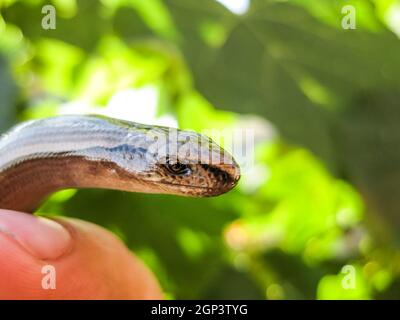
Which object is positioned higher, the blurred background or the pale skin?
the blurred background

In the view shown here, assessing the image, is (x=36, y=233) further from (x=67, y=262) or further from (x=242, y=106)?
(x=242, y=106)

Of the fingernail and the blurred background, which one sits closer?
the fingernail

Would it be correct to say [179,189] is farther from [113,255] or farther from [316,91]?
[316,91]

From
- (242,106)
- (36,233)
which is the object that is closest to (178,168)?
(36,233)

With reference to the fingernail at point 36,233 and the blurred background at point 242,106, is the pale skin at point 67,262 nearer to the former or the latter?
the fingernail at point 36,233

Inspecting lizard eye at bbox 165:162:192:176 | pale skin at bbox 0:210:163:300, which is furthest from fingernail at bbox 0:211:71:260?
lizard eye at bbox 165:162:192:176

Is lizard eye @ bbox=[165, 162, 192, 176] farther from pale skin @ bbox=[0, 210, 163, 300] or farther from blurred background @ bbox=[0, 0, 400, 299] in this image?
blurred background @ bbox=[0, 0, 400, 299]
